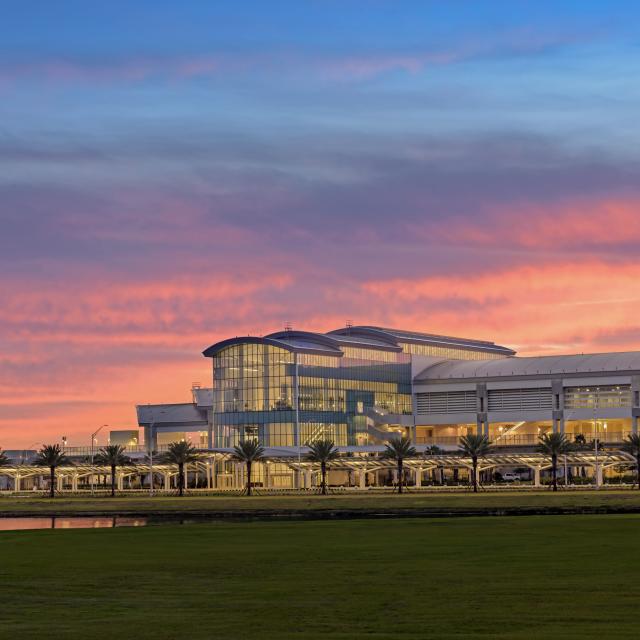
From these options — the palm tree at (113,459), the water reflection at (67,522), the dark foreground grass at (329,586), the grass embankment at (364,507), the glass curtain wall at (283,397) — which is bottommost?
the water reflection at (67,522)

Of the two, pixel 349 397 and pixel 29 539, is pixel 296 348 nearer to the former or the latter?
pixel 349 397

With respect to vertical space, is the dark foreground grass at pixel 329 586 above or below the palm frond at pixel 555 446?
below

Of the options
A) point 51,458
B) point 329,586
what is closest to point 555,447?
point 51,458

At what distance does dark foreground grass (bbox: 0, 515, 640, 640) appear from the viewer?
85.1 feet

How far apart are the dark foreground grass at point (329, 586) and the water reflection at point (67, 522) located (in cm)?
2460

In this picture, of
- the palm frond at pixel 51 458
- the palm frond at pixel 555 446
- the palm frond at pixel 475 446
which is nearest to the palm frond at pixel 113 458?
the palm frond at pixel 51 458

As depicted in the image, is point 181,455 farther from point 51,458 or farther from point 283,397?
point 283,397

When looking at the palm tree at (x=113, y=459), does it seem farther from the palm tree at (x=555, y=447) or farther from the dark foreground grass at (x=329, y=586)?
the dark foreground grass at (x=329, y=586)

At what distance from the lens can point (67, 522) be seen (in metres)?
88.1

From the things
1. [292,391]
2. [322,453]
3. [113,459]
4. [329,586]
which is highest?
[292,391]

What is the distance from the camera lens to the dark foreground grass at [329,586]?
2595cm

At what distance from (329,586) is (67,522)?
57.5m

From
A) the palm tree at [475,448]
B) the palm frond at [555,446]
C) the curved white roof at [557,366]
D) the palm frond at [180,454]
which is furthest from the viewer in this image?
the curved white roof at [557,366]

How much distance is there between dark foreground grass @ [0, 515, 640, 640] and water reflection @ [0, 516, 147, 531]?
2460 centimetres
